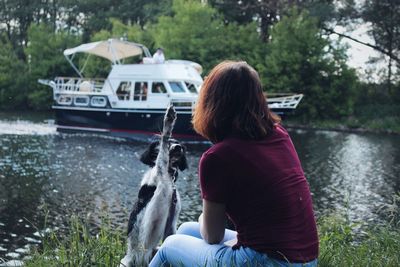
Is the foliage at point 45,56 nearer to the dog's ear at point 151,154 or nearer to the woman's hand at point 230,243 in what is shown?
the dog's ear at point 151,154

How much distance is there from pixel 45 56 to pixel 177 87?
2051 centimetres

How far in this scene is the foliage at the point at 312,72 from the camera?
32.4 meters

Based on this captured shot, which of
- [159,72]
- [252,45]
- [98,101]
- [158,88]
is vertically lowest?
[98,101]

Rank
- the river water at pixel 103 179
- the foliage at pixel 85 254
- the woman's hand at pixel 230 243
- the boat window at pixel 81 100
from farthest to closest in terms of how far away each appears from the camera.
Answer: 1. the boat window at pixel 81 100
2. the river water at pixel 103 179
3. the foliage at pixel 85 254
4. the woman's hand at pixel 230 243

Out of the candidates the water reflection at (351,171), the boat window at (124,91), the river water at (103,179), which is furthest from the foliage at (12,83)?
the water reflection at (351,171)

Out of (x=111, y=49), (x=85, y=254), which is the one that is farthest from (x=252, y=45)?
(x=85, y=254)

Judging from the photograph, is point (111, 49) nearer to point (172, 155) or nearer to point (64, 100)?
point (64, 100)

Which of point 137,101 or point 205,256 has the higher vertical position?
point 205,256

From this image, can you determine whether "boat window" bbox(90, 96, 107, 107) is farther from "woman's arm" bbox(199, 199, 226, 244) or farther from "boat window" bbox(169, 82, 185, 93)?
"woman's arm" bbox(199, 199, 226, 244)

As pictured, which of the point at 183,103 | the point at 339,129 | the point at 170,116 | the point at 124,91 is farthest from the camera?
the point at 339,129

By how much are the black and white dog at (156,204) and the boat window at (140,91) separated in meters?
19.7

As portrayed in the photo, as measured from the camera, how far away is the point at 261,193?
112 inches

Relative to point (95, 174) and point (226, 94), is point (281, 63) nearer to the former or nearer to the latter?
point (95, 174)

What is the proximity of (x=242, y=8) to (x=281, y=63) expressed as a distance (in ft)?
23.4
